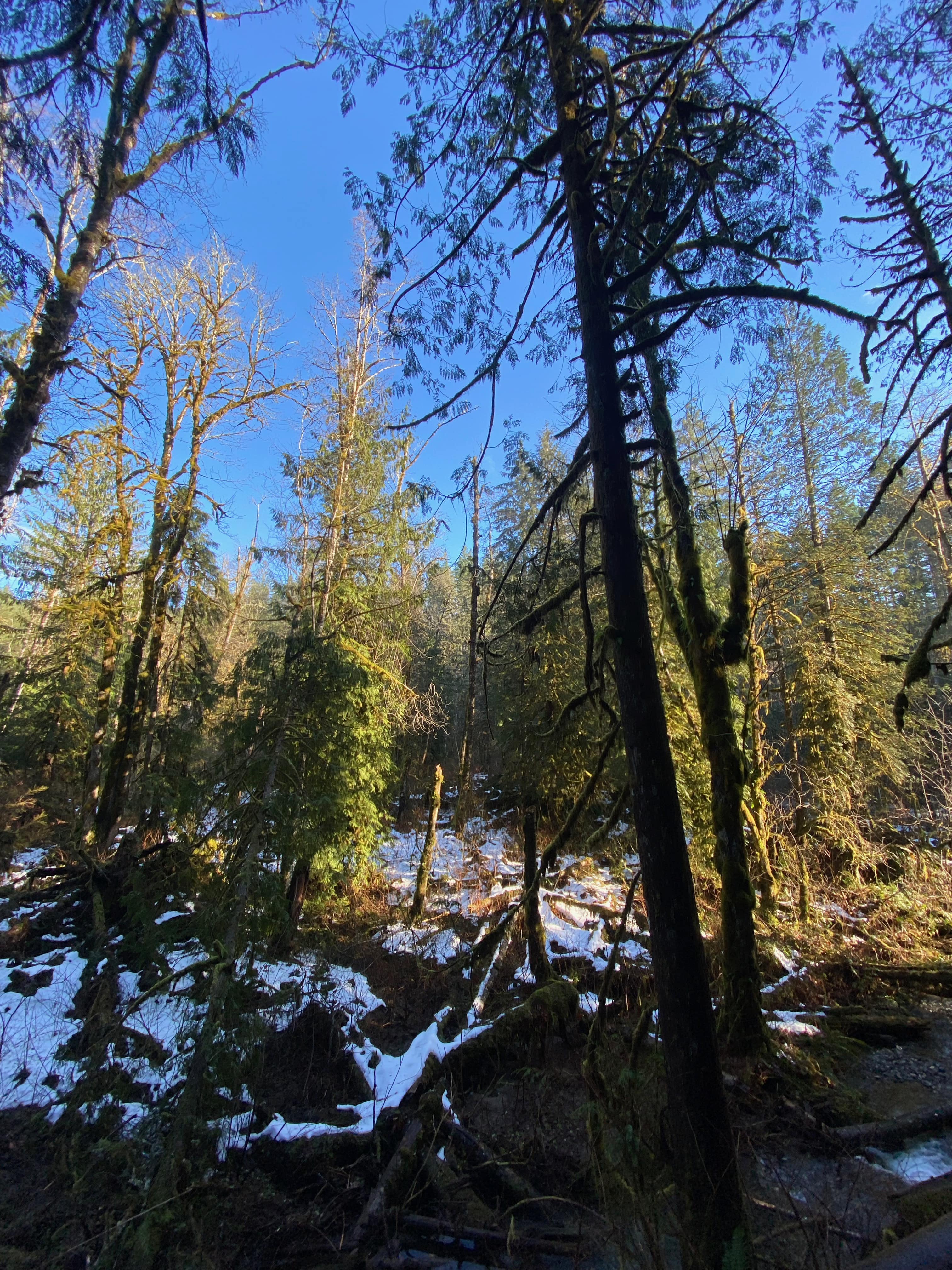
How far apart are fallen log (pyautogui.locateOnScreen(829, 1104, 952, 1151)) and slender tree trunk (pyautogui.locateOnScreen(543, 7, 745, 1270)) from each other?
3.76m

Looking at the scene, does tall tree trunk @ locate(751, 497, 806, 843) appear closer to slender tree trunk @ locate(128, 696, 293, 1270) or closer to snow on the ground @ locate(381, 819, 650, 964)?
snow on the ground @ locate(381, 819, 650, 964)

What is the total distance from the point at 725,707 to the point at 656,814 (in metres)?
4.05

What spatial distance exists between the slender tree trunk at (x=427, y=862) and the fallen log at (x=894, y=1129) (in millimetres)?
7527

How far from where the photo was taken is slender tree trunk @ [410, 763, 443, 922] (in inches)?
427

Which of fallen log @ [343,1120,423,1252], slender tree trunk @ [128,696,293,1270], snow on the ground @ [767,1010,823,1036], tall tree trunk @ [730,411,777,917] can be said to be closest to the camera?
slender tree trunk @ [128,696,293,1270]

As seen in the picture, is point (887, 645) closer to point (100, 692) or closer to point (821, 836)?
point (821, 836)

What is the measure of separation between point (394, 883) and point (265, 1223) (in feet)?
29.5

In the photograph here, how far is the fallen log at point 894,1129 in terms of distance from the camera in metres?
4.56

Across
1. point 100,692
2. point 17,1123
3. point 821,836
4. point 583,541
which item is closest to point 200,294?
point 100,692

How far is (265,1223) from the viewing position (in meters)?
3.90

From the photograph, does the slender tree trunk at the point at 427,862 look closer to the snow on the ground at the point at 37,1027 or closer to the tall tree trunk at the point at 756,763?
the snow on the ground at the point at 37,1027

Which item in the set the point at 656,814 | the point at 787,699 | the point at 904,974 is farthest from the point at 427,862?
the point at 656,814

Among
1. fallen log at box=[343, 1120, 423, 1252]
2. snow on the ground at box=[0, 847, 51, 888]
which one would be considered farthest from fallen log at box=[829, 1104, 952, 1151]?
snow on the ground at box=[0, 847, 51, 888]

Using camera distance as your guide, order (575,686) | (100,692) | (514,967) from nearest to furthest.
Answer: (514,967), (100,692), (575,686)
